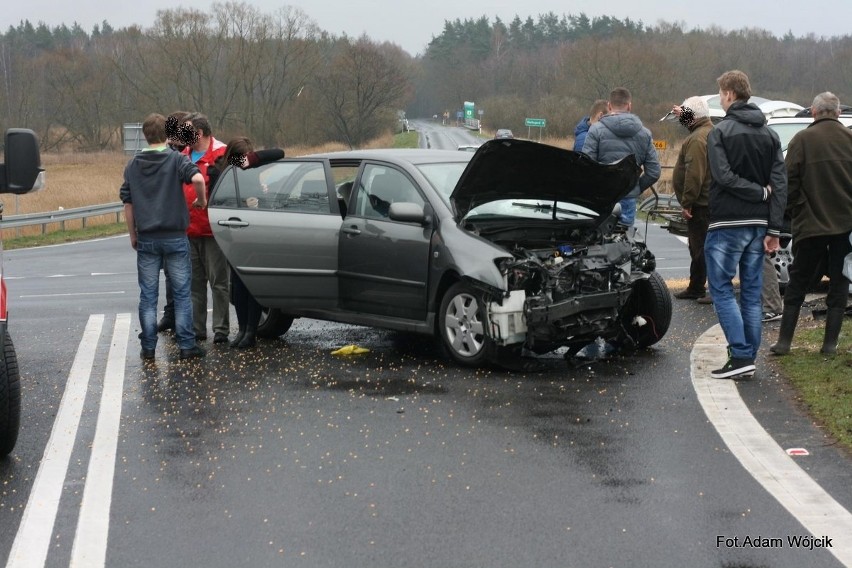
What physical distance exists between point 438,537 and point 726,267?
383 centimetres

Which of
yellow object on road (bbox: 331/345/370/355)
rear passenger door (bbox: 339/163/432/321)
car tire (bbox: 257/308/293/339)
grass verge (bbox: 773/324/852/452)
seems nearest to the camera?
grass verge (bbox: 773/324/852/452)

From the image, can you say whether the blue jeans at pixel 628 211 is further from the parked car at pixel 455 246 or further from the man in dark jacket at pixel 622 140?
the parked car at pixel 455 246

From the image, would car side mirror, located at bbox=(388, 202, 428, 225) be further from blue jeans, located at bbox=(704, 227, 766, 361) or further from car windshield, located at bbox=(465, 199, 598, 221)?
blue jeans, located at bbox=(704, 227, 766, 361)

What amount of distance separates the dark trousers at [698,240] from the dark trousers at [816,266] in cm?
294

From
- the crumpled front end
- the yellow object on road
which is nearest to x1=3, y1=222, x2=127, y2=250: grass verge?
the yellow object on road

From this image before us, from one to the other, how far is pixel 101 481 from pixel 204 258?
14.6 feet

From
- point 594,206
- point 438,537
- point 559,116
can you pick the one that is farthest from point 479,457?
point 559,116

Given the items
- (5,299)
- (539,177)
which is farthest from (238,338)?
(5,299)

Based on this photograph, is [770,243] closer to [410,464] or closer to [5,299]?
[410,464]

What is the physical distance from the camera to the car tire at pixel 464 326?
789 cm

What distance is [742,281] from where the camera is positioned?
7.69m

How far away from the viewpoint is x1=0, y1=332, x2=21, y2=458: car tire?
5.75 meters

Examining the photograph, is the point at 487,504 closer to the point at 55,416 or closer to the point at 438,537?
the point at 438,537

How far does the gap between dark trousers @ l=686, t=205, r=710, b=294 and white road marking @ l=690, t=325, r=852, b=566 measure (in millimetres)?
3164
